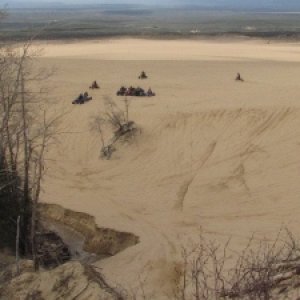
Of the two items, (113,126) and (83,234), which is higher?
(113,126)

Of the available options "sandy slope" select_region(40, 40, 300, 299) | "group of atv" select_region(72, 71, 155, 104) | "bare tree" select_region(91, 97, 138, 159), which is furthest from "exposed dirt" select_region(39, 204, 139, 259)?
"group of atv" select_region(72, 71, 155, 104)

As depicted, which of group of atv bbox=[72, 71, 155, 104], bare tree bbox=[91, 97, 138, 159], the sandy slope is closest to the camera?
the sandy slope

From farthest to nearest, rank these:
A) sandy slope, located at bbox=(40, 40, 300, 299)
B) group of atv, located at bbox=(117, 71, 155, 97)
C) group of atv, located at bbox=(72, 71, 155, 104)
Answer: group of atv, located at bbox=(117, 71, 155, 97) → group of atv, located at bbox=(72, 71, 155, 104) → sandy slope, located at bbox=(40, 40, 300, 299)

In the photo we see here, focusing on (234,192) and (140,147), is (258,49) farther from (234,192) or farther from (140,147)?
(234,192)

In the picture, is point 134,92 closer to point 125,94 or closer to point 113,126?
point 125,94

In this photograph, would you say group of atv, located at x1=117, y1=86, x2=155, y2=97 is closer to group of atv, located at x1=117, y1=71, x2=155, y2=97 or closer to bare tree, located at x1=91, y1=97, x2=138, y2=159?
group of atv, located at x1=117, y1=71, x2=155, y2=97

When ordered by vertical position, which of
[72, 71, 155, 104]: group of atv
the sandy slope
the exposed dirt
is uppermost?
[72, 71, 155, 104]: group of atv

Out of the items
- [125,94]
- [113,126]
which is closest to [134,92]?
[125,94]

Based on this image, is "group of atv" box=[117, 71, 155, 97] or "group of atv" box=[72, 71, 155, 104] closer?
"group of atv" box=[72, 71, 155, 104]

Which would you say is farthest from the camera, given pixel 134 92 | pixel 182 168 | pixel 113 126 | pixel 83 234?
pixel 134 92
